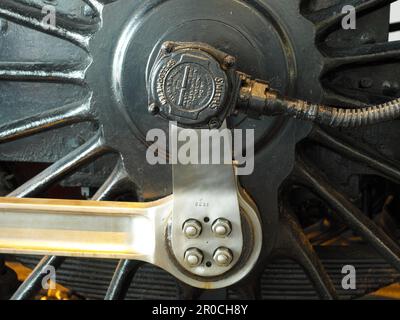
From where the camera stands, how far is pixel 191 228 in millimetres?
915

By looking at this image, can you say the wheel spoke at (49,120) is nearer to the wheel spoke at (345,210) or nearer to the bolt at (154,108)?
the bolt at (154,108)

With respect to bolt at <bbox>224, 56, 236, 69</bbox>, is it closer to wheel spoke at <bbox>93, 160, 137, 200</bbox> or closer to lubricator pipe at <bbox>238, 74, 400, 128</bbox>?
lubricator pipe at <bbox>238, 74, 400, 128</bbox>

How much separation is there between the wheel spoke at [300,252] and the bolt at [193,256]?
21cm

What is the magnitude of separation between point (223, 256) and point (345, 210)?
0.94 feet

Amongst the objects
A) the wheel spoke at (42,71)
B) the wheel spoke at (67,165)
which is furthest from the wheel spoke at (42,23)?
the wheel spoke at (67,165)

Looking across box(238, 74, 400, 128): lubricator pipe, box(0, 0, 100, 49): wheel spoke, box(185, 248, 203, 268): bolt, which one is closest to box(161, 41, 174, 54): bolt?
box(238, 74, 400, 128): lubricator pipe

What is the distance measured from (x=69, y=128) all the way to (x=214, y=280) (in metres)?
0.51

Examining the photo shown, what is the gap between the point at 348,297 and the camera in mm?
1299

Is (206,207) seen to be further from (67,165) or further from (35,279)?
(35,279)

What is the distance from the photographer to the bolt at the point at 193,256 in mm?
925

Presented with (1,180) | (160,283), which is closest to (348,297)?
(160,283)

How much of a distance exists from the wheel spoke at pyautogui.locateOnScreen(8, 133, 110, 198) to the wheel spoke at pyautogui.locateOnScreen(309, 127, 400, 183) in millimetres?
426

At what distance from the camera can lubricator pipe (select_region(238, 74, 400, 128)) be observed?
0.87 meters

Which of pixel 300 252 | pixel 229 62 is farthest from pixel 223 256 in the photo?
pixel 229 62
